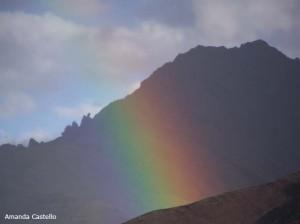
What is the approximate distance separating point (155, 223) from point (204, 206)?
341 inches

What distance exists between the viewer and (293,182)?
6125cm

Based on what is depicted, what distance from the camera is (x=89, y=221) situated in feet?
627

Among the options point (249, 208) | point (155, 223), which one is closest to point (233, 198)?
point (249, 208)

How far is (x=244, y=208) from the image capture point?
57.7 metres

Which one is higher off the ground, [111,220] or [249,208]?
[111,220]

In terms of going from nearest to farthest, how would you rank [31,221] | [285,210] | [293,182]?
1. [285,210]
2. [293,182]
3. [31,221]

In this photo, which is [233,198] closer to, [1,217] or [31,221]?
[31,221]

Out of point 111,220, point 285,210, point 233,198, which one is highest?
point 111,220

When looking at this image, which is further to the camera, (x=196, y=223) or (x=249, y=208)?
(x=249, y=208)

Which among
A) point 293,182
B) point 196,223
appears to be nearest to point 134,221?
point 196,223

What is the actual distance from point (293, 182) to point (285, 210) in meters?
13.1

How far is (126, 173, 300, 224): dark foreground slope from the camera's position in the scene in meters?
51.9

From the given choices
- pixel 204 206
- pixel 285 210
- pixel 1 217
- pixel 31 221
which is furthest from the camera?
pixel 1 217

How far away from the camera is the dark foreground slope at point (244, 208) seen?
5188cm
